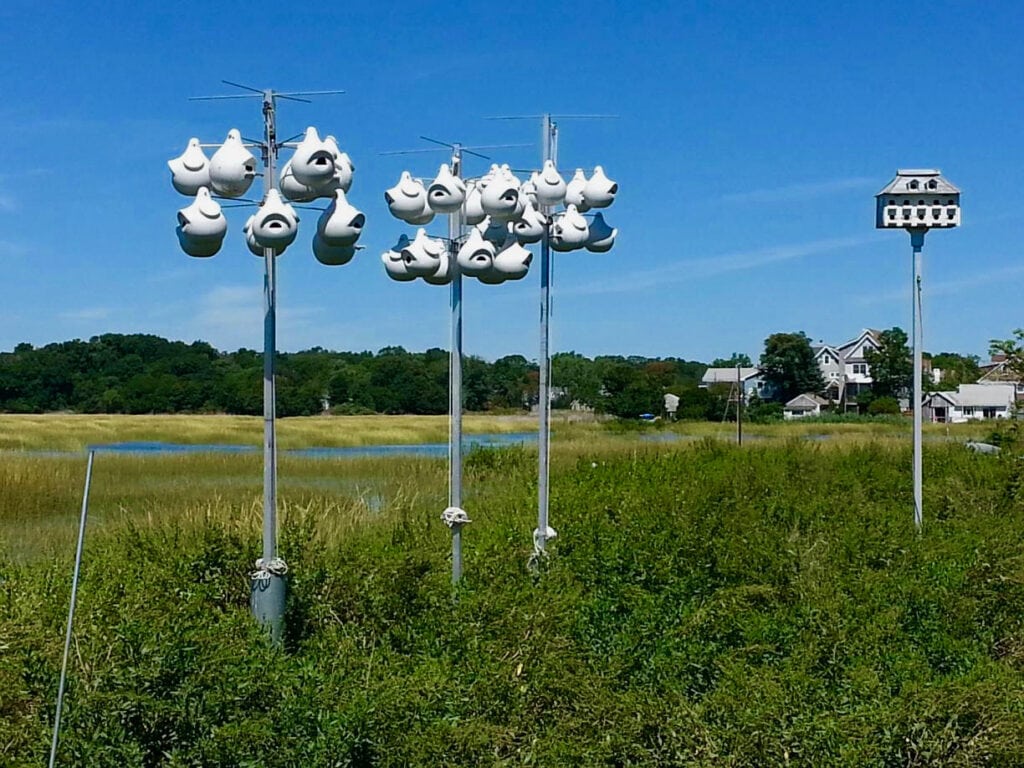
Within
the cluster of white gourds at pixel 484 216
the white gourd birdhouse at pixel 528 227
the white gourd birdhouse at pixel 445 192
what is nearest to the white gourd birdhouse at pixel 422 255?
the cluster of white gourds at pixel 484 216

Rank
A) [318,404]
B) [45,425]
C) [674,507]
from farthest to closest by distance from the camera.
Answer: [318,404] < [45,425] < [674,507]

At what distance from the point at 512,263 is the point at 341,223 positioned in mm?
1414

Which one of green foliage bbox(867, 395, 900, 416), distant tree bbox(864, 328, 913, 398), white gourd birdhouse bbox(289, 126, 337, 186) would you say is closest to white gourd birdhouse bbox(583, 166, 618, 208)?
white gourd birdhouse bbox(289, 126, 337, 186)

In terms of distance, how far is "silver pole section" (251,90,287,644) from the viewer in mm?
5480

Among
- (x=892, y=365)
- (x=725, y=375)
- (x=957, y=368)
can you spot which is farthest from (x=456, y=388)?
(x=957, y=368)

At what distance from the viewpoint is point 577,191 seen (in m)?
7.45

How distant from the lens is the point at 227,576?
627 cm

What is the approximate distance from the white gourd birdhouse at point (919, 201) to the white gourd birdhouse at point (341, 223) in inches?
211

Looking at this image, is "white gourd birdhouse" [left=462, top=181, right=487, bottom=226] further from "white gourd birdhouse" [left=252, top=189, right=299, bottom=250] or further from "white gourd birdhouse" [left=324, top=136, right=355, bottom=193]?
"white gourd birdhouse" [left=252, top=189, right=299, bottom=250]

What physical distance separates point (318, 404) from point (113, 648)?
29.5 meters

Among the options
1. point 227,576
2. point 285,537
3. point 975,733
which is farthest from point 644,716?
point 285,537

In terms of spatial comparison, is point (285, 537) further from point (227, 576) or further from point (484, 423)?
point (484, 423)

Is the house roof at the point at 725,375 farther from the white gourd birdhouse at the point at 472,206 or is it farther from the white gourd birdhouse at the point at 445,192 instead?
the white gourd birdhouse at the point at 445,192

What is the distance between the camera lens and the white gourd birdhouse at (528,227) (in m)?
6.98
